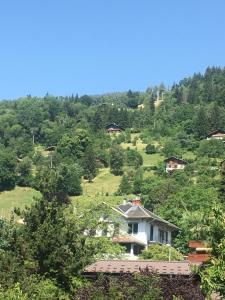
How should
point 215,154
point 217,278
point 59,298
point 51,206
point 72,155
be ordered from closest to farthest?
1. point 217,278
2. point 59,298
3. point 51,206
4. point 215,154
5. point 72,155

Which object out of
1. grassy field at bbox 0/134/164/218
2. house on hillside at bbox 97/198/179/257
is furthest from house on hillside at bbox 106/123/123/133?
house on hillside at bbox 97/198/179/257

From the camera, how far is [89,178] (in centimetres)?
13550

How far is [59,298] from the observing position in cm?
2577

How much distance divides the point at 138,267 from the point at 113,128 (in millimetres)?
156584

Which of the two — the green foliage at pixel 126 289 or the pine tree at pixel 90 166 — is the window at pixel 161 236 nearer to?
the green foliage at pixel 126 289

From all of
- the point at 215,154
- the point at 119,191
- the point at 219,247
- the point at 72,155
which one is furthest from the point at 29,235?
the point at 72,155

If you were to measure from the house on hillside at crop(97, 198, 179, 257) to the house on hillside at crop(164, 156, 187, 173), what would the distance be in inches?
2374

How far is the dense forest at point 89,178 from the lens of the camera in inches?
1021

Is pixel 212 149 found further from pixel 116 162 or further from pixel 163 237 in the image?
pixel 163 237

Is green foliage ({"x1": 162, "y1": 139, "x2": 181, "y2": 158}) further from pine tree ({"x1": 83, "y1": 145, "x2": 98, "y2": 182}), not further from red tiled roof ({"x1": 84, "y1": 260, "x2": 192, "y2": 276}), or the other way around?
red tiled roof ({"x1": 84, "y1": 260, "x2": 192, "y2": 276})

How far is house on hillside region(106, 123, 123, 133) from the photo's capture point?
18162 centimetres

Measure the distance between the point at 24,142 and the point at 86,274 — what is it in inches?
5528

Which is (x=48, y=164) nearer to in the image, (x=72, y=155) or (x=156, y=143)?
(x=72, y=155)

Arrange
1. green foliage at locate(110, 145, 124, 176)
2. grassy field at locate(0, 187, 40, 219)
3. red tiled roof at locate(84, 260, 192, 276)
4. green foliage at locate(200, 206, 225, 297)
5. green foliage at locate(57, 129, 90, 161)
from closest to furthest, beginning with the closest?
green foliage at locate(200, 206, 225, 297)
red tiled roof at locate(84, 260, 192, 276)
grassy field at locate(0, 187, 40, 219)
green foliage at locate(110, 145, 124, 176)
green foliage at locate(57, 129, 90, 161)
